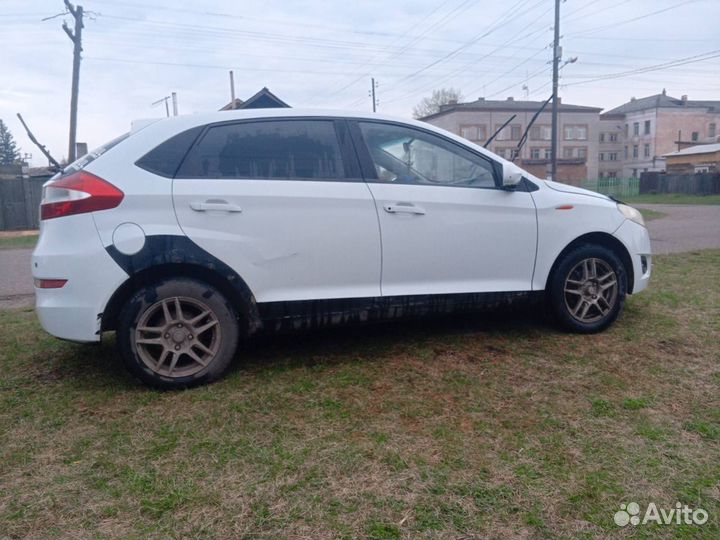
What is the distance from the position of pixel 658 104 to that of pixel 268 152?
277ft

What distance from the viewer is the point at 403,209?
391cm

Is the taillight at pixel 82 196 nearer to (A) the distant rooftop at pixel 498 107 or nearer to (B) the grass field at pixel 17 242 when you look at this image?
→ (B) the grass field at pixel 17 242

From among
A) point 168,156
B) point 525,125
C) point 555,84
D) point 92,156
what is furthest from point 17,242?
point 525,125

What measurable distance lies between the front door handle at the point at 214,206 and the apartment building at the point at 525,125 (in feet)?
204

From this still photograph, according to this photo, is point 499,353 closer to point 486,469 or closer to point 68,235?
point 486,469

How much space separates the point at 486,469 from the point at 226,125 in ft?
8.55

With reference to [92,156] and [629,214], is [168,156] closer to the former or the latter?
[92,156]

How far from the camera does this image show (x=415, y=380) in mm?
3684

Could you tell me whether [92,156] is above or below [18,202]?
above

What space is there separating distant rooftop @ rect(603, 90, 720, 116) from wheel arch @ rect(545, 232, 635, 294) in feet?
270

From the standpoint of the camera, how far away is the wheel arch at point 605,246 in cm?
445

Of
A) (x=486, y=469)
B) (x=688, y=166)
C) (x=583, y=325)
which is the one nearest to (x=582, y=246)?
(x=583, y=325)

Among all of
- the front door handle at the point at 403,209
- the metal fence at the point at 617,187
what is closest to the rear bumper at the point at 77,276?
the front door handle at the point at 403,209

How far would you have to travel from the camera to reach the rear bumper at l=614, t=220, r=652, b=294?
181 inches
